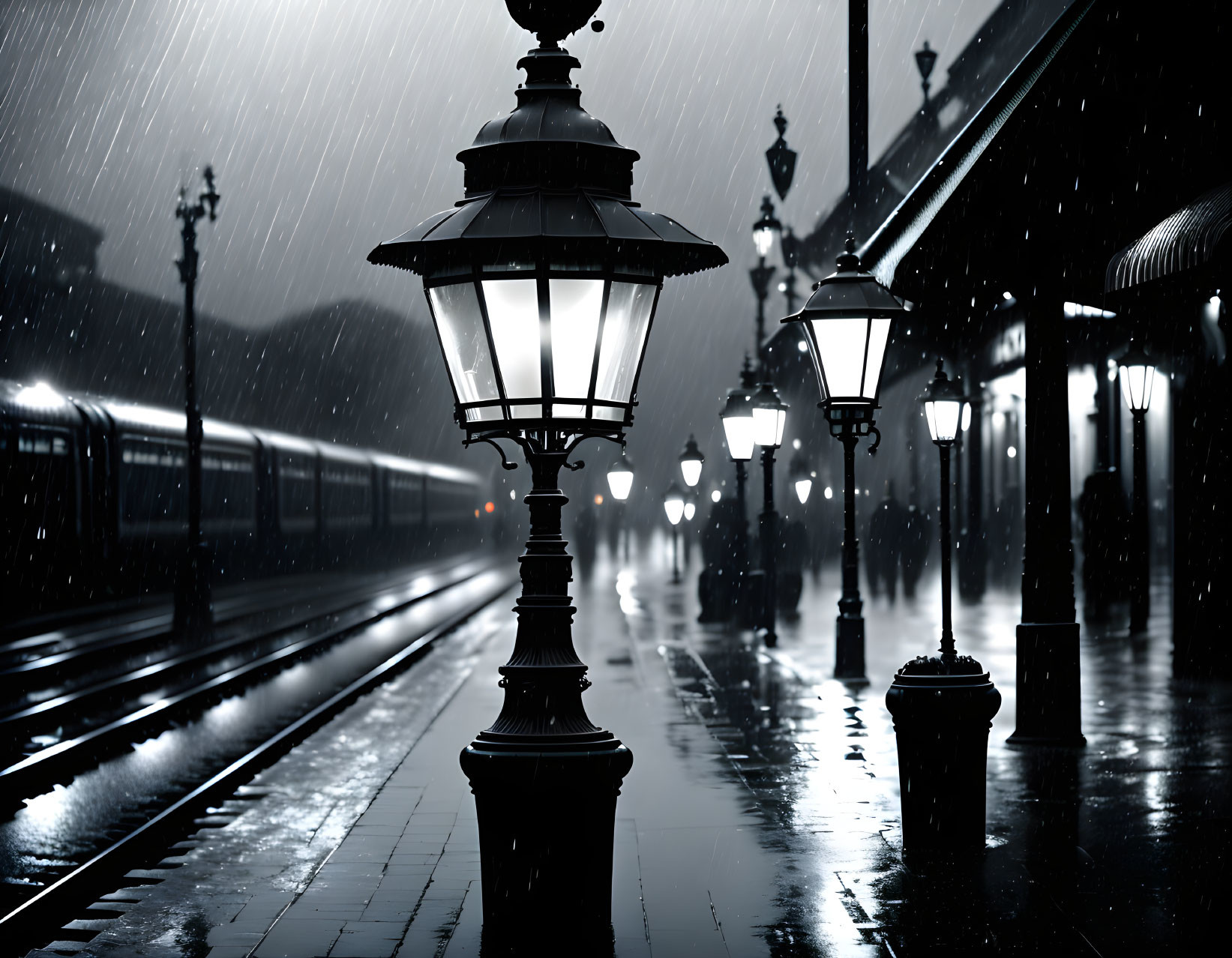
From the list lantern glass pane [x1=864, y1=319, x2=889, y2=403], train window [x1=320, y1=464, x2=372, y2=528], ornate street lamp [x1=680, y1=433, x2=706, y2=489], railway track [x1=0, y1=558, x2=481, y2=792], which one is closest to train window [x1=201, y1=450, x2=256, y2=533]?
railway track [x1=0, y1=558, x2=481, y2=792]

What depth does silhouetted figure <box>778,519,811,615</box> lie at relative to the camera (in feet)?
89.7

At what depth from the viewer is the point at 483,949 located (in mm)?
5418

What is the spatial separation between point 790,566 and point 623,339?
23327 mm

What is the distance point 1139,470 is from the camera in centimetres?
1919

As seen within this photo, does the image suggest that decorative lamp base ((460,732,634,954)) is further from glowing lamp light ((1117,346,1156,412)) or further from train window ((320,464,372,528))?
train window ((320,464,372,528))

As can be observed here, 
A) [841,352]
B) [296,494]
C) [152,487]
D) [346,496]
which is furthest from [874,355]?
[346,496]

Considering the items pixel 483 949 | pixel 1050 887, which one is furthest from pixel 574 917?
pixel 1050 887

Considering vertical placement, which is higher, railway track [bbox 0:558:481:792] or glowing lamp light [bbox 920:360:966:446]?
glowing lamp light [bbox 920:360:966:446]

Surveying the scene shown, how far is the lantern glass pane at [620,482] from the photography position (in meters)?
31.9

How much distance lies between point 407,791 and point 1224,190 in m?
6.20

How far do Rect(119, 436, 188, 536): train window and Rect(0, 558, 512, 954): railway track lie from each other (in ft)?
10.5

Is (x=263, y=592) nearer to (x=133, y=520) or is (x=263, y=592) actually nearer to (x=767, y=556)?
(x=133, y=520)

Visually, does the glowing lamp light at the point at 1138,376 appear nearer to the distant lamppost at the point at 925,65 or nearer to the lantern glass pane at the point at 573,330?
the distant lamppost at the point at 925,65

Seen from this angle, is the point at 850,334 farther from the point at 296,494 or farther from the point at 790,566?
the point at 296,494
